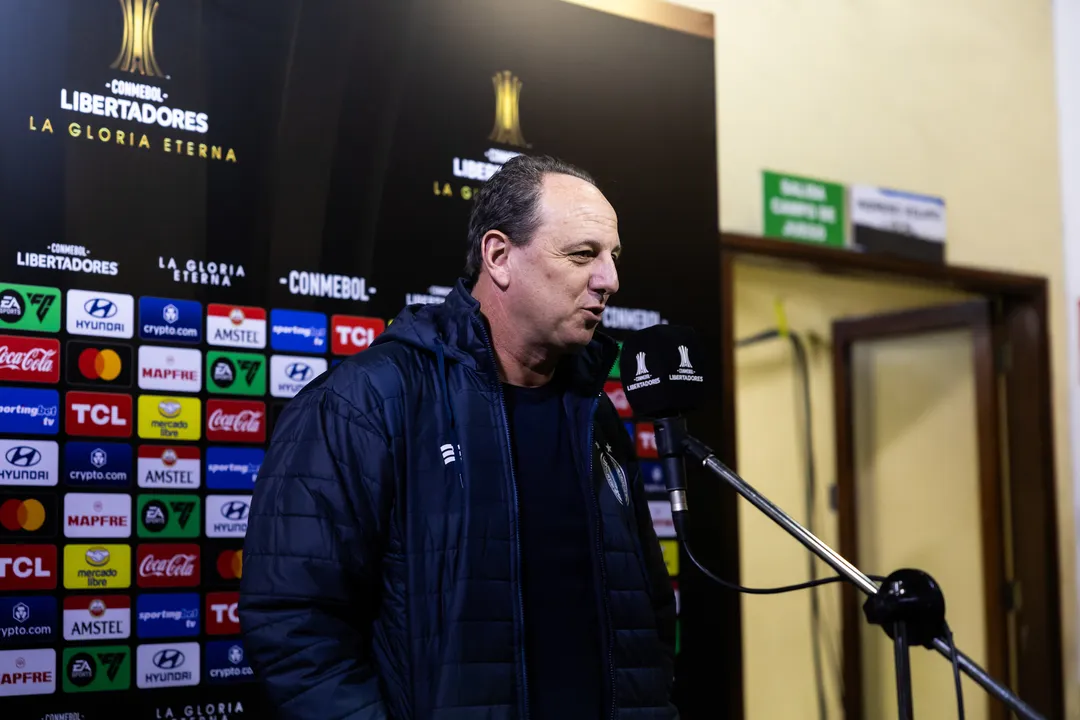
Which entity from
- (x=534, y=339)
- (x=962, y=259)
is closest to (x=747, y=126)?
(x=962, y=259)

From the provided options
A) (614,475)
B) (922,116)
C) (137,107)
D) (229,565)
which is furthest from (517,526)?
(922,116)

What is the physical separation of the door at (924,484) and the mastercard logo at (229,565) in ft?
8.45

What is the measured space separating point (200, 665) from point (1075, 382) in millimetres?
2932

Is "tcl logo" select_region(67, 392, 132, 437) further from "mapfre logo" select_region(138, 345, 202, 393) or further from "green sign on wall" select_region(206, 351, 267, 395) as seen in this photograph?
"green sign on wall" select_region(206, 351, 267, 395)

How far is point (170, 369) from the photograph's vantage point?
6.63 ft

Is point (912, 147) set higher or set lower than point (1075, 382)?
higher

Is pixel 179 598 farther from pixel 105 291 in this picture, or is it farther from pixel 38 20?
pixel 38 20

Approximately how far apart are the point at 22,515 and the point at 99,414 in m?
0.20

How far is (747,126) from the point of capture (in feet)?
10.2

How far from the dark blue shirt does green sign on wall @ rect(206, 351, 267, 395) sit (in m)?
0.69

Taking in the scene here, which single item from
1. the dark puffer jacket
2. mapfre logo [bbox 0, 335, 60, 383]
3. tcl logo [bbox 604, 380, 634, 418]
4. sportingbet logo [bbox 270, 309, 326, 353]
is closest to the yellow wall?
tcl logo [bbox 604, 380, 634, 418]

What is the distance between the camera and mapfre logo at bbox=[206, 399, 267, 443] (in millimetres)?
2057

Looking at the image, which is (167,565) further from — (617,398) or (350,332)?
(617,398)

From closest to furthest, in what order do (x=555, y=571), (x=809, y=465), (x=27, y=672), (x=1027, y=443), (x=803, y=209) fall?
1. (x=555, y=571)
2. (x=27, y=672)
3. (x=803, y=209)
4. (x=1027, y=443)
5. (x=809, y=465)
